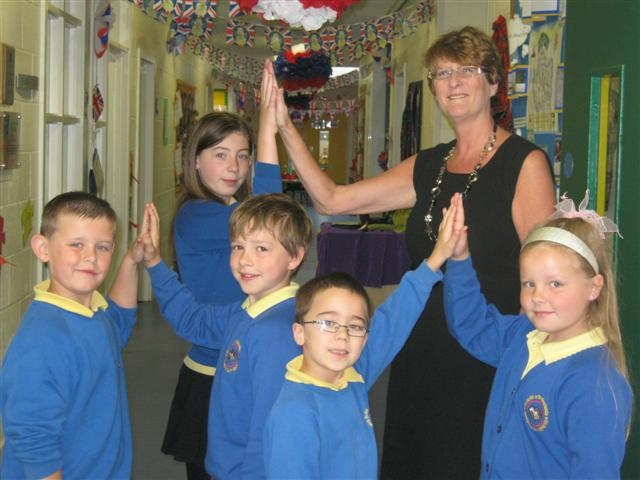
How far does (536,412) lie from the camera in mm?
1930

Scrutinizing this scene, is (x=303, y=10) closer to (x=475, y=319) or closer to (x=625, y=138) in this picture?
(x=475, y=319)

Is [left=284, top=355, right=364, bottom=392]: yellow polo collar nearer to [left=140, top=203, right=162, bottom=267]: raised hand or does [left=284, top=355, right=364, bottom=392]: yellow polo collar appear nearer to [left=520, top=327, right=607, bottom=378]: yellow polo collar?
[left=520, top=327, right=607, bottom=378]: yellow polo collar

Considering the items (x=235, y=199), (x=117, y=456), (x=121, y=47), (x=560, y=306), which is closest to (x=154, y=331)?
(x=121, y=47)

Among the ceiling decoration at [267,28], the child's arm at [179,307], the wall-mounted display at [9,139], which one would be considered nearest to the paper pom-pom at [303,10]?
the ceiling decoration at [267,28]

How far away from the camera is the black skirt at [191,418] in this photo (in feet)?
8.59

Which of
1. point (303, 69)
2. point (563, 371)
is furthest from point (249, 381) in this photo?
point (303, 69)

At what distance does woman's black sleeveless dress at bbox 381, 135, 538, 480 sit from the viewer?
2420 millimetres

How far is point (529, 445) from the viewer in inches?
76.5

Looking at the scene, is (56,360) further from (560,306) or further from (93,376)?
(560,306)

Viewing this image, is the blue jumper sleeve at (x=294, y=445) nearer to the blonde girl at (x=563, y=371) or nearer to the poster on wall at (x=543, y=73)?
the blonde girl at (x=563, y=371)

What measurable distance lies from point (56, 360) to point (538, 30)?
3.45 meters

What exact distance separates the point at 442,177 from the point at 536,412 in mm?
830

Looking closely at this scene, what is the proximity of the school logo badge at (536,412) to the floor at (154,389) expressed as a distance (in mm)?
2361

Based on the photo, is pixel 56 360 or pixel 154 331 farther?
pixel 154 331
